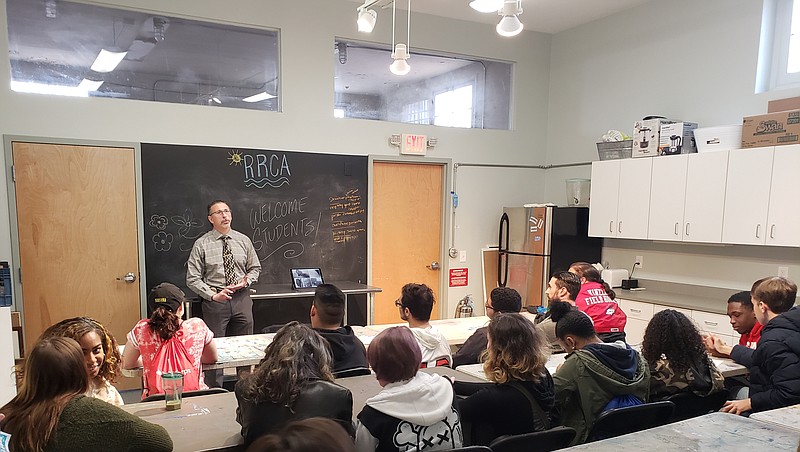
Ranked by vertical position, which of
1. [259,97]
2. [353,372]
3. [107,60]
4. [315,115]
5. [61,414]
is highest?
[107,60]

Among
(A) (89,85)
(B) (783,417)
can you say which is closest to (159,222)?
(A) (89,85)

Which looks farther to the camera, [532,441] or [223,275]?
[223,275]

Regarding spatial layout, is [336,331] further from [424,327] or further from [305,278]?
[305,278]

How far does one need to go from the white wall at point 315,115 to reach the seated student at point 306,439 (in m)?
4.37

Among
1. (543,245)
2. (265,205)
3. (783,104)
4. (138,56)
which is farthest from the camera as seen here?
(543,245)

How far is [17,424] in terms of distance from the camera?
5.01 ft

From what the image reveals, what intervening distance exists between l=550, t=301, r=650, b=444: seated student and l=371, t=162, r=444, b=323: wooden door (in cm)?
343

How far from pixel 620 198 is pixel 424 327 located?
3.12 m

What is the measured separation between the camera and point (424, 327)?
3.08 m

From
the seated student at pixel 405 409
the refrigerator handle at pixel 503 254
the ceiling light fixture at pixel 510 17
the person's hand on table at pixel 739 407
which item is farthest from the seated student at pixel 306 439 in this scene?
the refrigerator handle at pixel 503 254

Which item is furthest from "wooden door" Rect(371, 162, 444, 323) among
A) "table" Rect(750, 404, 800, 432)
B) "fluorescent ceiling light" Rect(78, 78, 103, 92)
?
"table" Rect(750, 404, 800, 432)

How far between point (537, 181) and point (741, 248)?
2.40m

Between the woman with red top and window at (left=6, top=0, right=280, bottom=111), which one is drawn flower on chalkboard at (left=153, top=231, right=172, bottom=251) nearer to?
window at (left=6, top=0, right=280, bottom=111)

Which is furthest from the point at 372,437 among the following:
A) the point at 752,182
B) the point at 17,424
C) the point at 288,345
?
the point at 752,182
